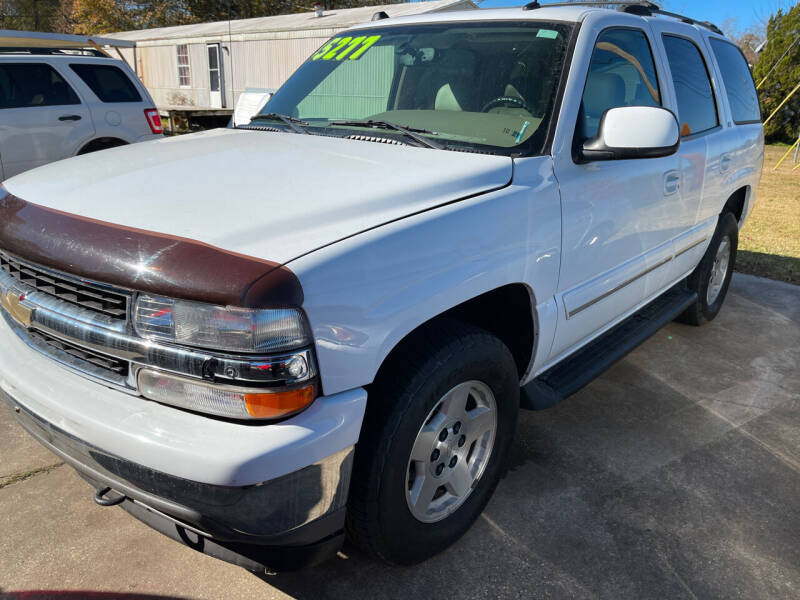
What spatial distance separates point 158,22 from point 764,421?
36952 mm

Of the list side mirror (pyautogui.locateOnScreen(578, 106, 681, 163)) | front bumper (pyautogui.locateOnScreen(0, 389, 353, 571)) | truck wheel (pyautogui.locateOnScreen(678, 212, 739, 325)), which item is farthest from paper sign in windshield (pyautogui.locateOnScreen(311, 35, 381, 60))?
truck wheel (pyautogui.locateOnScreen(678, 212, 739, 325))

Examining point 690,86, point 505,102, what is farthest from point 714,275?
point 505,102

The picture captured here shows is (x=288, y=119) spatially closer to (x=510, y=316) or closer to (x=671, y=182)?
(x=510, y=316)

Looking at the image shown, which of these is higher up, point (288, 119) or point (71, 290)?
point (288, 119)

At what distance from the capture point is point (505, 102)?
2.63m

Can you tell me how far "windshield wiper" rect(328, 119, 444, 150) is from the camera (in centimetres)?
249

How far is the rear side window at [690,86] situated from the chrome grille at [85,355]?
3.07 meters

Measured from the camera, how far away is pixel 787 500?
9.11ft

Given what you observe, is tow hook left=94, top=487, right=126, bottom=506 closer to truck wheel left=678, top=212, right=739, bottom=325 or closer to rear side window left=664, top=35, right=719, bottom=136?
rear side window left=664, top=35, right=719, bottom=136

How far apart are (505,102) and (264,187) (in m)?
1.16

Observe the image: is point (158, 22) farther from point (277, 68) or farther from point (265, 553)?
point (265, 553)

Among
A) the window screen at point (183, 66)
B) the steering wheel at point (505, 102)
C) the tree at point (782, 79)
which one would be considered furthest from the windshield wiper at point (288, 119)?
the window screen at point (183, 66)

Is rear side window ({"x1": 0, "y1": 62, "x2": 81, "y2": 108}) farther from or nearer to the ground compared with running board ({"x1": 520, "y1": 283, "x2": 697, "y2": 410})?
farther from the ground

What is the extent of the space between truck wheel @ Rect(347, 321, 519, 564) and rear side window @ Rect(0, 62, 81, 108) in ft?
22.6
